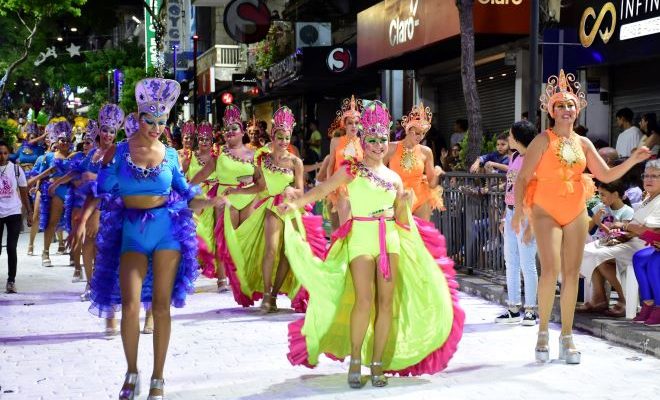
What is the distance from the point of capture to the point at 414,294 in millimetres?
7750

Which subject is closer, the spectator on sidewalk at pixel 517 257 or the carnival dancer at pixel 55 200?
the spectator on sidewalk at pixel 517 257

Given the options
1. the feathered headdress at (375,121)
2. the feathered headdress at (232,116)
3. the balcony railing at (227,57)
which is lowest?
the feathered headdress at (375,121)

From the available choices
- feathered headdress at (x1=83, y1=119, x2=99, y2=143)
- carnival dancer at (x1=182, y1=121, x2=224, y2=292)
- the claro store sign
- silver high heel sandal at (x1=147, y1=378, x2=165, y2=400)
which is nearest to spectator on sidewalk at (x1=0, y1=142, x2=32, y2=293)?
feathered headdress at (x1=83, y1=119, x2=99, y2=143)

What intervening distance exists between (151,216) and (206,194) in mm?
7102

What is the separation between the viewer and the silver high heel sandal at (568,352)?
8320mm

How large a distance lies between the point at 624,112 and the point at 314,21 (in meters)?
20.0

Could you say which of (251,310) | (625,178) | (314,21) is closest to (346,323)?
(251,310)

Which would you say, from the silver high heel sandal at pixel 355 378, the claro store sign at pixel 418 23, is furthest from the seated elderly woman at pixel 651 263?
the claro store sign at pixel 418 23

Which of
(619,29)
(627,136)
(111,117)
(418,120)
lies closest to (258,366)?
(111,117)

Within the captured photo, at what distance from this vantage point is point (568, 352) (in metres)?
8.34

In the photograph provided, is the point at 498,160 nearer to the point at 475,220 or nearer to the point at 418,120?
the point at 475,220

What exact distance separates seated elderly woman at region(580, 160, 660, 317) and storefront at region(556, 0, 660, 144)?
4.60 meters

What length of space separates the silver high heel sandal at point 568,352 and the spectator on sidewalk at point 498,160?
4243 millimetres

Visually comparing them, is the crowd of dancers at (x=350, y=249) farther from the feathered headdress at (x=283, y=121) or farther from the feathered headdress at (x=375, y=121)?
the feathered headdress at (x=283, y=121)
